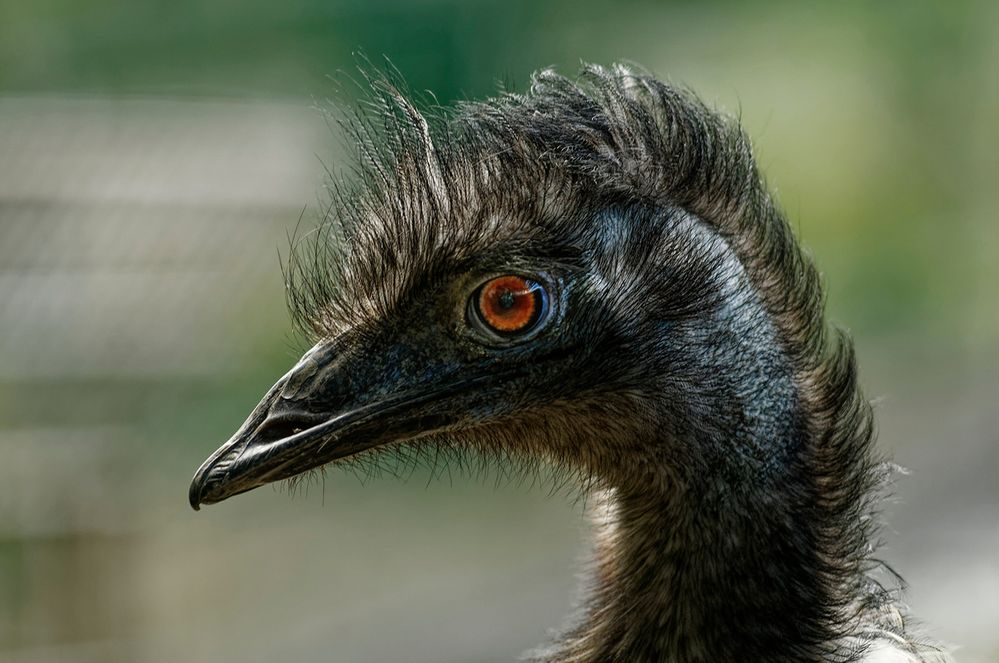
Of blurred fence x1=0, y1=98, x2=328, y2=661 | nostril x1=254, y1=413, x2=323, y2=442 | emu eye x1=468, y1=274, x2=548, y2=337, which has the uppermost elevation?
blurred fence x1=0, y1=98, x2=328, y2=661

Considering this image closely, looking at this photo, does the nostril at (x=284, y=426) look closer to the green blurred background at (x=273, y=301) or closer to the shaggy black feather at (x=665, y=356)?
the shaggy black feather at (x=665, y=356)

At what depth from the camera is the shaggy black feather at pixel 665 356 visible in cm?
208

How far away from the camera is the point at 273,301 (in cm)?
554

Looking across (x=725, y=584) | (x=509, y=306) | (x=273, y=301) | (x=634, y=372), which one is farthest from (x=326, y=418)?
(x=273, y=301)

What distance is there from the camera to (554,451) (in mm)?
2271

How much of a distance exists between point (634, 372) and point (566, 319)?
0.12m

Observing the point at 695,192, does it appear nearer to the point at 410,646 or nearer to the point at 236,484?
the point at 236,484

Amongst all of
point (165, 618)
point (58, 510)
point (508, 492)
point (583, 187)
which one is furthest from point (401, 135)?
point (508, 492)

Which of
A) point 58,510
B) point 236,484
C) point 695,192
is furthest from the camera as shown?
point 58,510

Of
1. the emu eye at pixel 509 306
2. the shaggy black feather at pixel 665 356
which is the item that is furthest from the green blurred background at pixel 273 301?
the emu eye at pixel 509 306

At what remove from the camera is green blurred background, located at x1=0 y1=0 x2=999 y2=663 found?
5.09 m

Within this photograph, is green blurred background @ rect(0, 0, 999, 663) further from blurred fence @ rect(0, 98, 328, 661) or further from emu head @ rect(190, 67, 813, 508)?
emu head @ rect(190, 67, 813, 508)

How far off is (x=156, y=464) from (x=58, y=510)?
43 centimetres

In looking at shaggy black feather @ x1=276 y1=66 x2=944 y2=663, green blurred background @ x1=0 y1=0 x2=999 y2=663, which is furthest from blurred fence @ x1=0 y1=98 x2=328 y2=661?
shaggy black feather @ x1=276 y1=66 x2=944 y2=663
